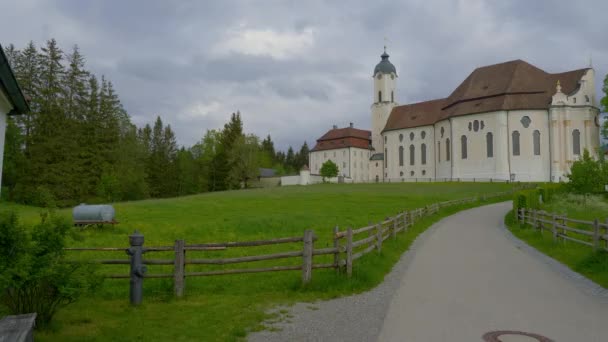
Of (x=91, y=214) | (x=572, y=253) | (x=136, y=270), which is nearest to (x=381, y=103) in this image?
(x=91, y=214)

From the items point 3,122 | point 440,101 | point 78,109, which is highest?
point 440,101

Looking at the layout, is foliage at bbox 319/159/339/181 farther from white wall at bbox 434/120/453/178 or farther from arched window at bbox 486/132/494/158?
arched window at bbox 486/132/494/158

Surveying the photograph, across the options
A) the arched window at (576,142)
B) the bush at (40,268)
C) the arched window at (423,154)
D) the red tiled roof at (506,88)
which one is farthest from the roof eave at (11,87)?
the arched window at (423,154)

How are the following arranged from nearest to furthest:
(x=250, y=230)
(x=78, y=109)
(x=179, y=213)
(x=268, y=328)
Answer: (x=268, y=328) → (x=250, y=230) → (x=179, y=213) → (x=78, y=109)

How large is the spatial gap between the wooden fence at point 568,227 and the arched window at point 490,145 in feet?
140

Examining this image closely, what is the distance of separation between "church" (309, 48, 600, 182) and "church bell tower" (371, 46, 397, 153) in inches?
299

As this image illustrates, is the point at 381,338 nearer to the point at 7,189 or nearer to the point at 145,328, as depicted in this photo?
the point at 145,328

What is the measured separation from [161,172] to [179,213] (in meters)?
45.7

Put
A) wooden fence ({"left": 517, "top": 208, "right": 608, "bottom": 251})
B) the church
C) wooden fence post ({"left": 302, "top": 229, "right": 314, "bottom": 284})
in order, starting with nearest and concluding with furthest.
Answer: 1. wooden fence post ({"left": 302, "top": 229, "right": 314, "bottom": 284})
2. wooden fence ({"left": 517, "top": 208, "right": 608, "bottom": 251})
3. the church

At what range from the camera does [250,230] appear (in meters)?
19.2

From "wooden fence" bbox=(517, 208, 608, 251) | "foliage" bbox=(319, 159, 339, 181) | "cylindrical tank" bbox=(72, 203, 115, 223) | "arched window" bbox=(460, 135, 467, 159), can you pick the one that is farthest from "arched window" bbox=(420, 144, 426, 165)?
"cylindrical tank" bbox=(72, 203, 115, 223)

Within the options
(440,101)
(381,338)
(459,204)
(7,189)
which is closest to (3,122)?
(381,338)

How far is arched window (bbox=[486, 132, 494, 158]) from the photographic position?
62.8m

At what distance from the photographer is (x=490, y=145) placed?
207ft
